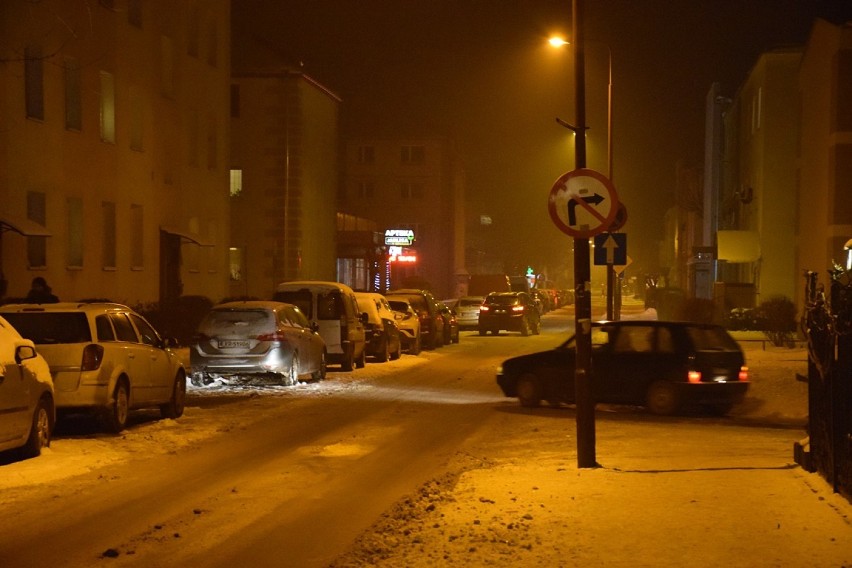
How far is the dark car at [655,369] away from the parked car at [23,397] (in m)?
7.55

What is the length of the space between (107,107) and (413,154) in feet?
185

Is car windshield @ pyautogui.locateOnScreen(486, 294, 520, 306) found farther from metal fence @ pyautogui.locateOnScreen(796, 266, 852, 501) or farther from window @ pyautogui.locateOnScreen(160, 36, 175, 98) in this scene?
metal fence @ pyautogui.locateOnScreen(796, 266, 852, 501)

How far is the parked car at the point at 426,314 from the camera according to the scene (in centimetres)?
3497

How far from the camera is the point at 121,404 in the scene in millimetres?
14789

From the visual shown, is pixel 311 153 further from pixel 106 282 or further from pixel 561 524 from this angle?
pixel 561 524

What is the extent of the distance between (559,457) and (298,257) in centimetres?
3896

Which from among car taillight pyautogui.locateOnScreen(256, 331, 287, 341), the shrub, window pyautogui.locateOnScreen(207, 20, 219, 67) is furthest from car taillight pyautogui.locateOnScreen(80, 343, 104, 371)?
window pyautogui.locateOnScreen(207, 20, 219, 67)

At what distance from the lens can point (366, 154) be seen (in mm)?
86375

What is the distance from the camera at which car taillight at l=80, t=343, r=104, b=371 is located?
559 inches

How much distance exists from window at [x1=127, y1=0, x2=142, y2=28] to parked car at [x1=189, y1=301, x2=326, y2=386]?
571 inches

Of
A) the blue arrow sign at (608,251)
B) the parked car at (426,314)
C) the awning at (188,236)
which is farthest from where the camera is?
the awning at (188,236)

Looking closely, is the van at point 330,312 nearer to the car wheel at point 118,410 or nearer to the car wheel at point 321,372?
the car wheel at point 321,372

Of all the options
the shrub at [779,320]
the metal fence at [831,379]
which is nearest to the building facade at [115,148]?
the metal fence at [831,379]

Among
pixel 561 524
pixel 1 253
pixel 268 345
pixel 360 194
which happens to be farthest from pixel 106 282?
pixel 360 194
